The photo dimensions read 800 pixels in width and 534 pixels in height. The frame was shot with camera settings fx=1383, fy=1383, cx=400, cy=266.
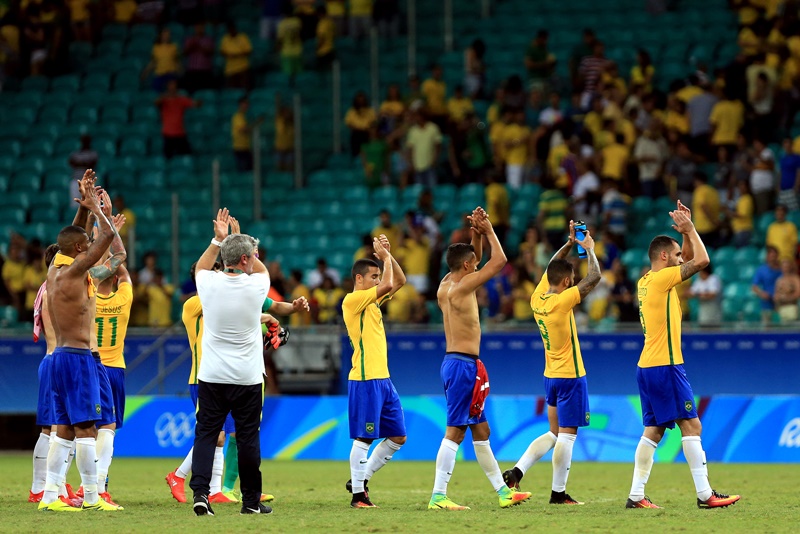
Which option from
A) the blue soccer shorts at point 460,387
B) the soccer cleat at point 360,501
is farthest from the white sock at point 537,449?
the soccer cleat at point 360,501

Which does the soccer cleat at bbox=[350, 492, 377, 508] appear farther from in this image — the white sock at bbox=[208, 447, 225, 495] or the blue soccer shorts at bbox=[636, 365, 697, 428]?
the blue soccer shorts at bbox=[636, 365, 697, 428]

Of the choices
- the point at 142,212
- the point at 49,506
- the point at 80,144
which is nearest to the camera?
the point at 49,506

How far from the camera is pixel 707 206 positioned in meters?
25.3

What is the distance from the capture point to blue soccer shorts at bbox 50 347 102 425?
1309 cm

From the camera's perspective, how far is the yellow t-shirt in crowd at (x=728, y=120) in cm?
2683

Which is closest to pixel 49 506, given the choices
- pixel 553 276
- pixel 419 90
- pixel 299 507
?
pixel 299 507

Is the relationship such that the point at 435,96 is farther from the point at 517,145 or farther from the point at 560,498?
the point at 560,498

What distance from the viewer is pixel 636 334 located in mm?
22594

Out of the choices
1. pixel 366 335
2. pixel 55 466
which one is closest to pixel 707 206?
pixel 366 335

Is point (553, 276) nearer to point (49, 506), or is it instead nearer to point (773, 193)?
point (49, 506)

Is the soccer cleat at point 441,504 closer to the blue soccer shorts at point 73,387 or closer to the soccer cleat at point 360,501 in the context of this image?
the soccer cleat at point 360,501

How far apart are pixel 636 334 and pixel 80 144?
52.3 feet

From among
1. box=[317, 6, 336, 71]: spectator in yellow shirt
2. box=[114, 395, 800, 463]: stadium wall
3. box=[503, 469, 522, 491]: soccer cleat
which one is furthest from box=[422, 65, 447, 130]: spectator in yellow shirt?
box=[503, 469, 522, 491]: soccer cleat

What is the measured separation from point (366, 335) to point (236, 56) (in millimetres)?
20363
